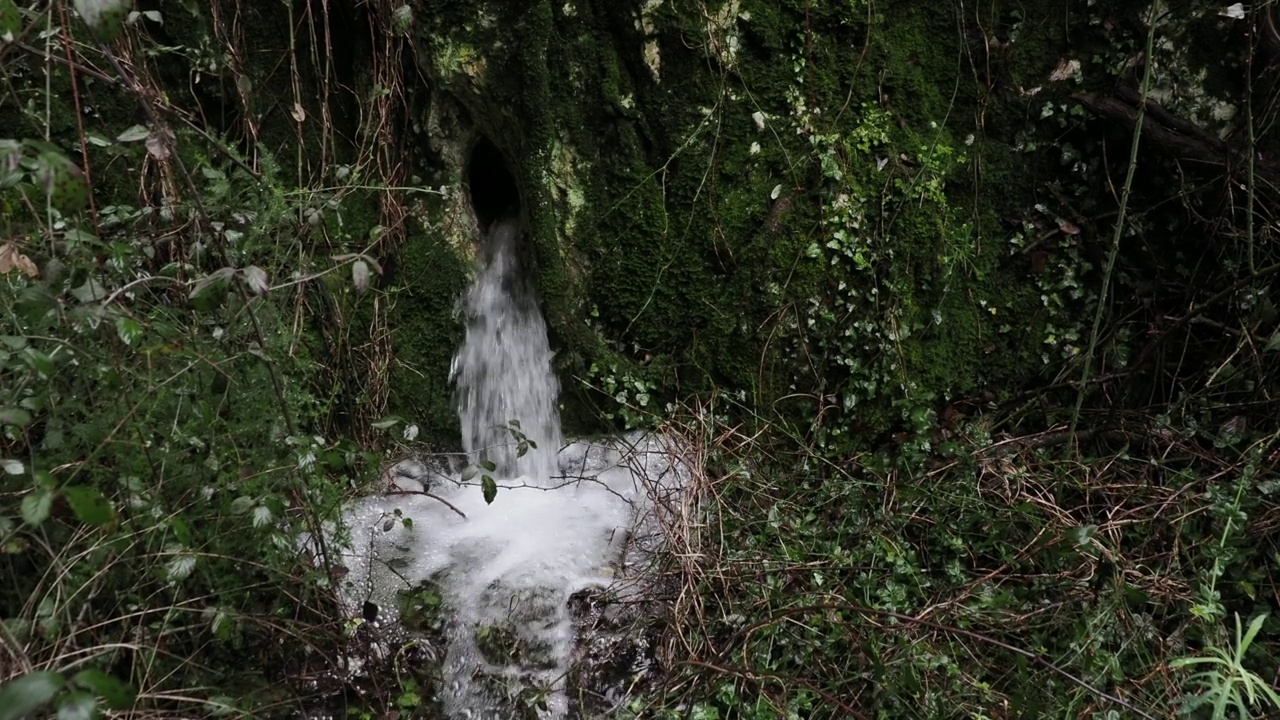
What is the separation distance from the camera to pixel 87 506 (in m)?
1.46

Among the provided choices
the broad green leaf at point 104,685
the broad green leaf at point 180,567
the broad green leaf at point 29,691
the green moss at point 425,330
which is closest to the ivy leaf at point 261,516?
the broad green leaf at point 180,567

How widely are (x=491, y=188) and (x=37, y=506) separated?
2681mm

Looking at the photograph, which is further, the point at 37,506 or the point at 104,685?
the point at 37,506

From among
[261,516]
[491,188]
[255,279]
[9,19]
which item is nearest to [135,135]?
[9,19]

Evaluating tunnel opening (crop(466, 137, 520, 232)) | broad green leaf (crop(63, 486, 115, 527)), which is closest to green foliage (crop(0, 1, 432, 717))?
broad green leaf (crop(63, 486, 115, 527))

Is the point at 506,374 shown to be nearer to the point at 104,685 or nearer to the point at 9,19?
the point at 9,19

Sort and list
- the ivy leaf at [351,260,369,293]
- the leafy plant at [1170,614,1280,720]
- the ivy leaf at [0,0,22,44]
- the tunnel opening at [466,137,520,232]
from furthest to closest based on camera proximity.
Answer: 1. the tunnel opening at [466,137,520,232]
2. the ivy leaf at [351,260,369,293]
3. the leafy plant at [1170,614,1280,720]
4. the ivy leaf at [0,0,22,44]

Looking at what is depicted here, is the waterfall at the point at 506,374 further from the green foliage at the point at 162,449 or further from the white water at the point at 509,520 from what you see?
the green foliage at the point at 162,449

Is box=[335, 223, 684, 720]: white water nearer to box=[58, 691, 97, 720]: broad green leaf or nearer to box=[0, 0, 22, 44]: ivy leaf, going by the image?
box=[58, 691, 97, 720]: broad green leaf

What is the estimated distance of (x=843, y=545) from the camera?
2863 millimetres

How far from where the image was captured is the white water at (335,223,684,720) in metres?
2.70

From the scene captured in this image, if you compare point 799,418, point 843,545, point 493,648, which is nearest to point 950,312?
point 799,418

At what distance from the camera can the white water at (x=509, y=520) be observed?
2.70m

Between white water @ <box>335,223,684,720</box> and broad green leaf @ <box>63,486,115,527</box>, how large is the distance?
4.44ft
